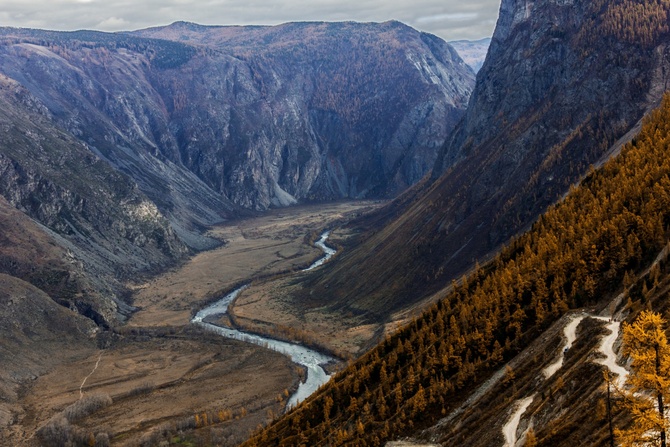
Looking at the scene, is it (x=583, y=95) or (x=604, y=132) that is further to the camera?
(x=583, y=95)

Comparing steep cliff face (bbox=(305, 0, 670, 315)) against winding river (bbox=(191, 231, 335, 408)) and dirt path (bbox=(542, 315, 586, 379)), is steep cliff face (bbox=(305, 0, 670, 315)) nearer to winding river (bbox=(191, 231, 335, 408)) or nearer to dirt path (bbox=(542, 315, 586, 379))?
winding river (bbox=(191, 231, 335, 408))

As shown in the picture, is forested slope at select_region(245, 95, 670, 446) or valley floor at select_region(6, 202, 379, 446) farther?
valley floor at select_region(6, 202, 379, 446)

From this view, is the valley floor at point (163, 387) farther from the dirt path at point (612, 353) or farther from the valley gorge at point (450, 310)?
the dirt path at point (612, 353)

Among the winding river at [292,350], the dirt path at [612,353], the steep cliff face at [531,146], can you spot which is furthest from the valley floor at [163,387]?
the dirt path at [612,353]

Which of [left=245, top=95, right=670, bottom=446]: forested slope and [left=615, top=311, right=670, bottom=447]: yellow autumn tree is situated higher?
[left=615, top=311, right=670, bottom=447]: yellow autumn tree

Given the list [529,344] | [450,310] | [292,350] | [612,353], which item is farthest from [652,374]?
[292,350]

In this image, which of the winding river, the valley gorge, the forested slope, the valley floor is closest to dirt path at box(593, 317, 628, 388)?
the valley gorge

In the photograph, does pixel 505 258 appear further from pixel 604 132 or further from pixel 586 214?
pixel 604 132

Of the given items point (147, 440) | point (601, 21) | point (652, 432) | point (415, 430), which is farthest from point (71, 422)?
point (601, 21)
